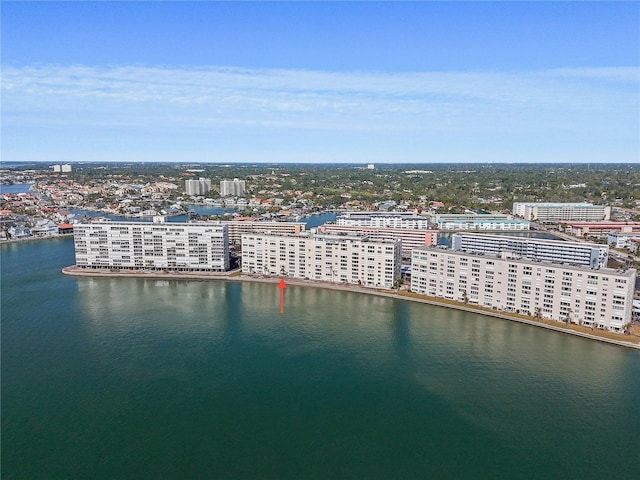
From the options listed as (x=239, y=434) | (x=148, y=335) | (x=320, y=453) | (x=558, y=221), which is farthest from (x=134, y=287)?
(x=558, y=221)

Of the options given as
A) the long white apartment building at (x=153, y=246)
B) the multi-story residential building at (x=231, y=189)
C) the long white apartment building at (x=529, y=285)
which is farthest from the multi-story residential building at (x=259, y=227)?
the multi-story residential building at (x=231, y=189)

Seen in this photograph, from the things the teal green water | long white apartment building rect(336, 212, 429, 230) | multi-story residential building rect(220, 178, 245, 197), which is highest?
multi-story residential building rect(220, 178, 245, 197)

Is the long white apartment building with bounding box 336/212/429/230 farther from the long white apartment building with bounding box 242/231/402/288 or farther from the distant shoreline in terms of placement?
the distant shoreline

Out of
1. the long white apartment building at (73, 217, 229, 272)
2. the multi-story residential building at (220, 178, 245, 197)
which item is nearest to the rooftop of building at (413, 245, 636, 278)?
the long white apartment building at (73, 217, 229, 272)

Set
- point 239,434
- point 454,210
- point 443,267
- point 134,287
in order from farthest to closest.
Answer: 1. point 454,210
2. point 134,287
3. point 443,267
4. point 239,434

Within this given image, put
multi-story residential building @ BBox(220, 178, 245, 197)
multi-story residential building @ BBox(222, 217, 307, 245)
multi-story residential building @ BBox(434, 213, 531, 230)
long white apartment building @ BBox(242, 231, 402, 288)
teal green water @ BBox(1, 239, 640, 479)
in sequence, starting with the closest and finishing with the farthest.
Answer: teal green water @ BBox(1, 239, 640, 479) → long white apartment building @ BBox(242, 231, 402, 288) → multi-story residential building @ BBox(222, 217, 307, 245) → multi-story residential building @ BBox(434, 213, 531, 230) → multi-story residential building @ BBox(220, 178, 245, 197)

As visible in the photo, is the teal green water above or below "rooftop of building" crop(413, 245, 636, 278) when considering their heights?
below

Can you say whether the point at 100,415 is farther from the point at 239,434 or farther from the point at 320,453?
the point at 320,453

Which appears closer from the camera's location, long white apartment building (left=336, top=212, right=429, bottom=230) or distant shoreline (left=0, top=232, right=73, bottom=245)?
distant shoreline (left=0, top=232, right=73, bottom=245)
